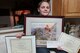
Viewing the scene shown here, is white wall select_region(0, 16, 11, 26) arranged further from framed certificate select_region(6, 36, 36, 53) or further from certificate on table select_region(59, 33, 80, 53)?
certificate on table select_region(59, 33, 80, 53)

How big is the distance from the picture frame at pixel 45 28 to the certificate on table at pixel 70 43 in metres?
0.09

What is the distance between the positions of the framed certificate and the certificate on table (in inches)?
12.2

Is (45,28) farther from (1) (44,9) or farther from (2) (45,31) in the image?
(1) (44,9)

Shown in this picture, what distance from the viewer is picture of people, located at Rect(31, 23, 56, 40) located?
1.66 m

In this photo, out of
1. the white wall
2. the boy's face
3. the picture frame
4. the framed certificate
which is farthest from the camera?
the white wall

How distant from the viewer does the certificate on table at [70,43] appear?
154 centimetres

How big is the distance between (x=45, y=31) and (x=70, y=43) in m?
0.29

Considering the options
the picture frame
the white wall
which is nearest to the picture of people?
the picture frame

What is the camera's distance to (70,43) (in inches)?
62.1

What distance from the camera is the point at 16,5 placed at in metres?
2.14

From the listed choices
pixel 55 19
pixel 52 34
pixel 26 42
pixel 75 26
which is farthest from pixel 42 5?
pixel 75 26

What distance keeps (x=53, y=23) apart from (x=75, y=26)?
0.98 m

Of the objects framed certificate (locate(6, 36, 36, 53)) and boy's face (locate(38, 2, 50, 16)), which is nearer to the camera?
framed certificate (locate(6, 36, 36, 53))

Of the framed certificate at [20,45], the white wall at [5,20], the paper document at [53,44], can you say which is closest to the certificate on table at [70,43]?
the paper document at [53,44]
